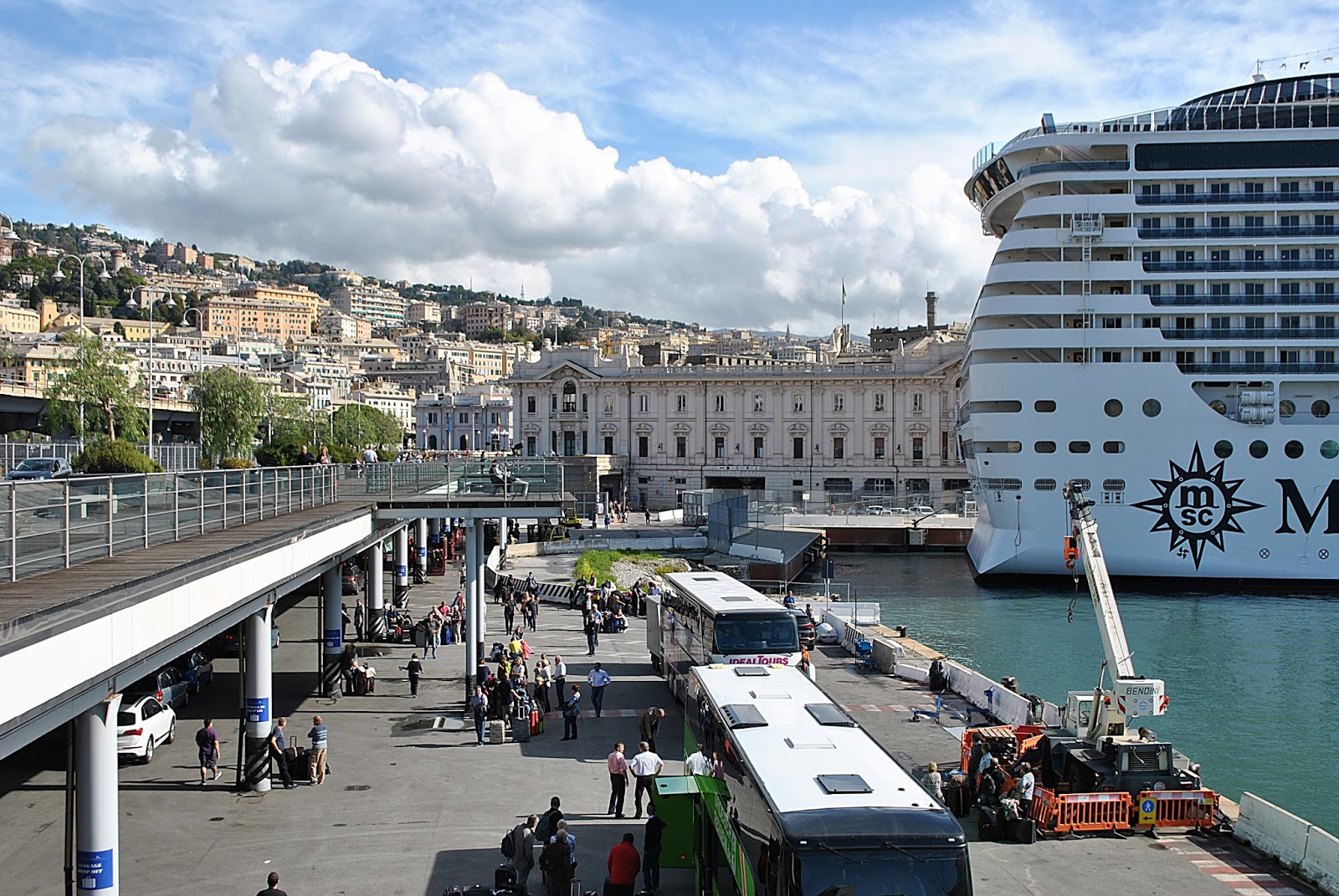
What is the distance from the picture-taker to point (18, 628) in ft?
27.3

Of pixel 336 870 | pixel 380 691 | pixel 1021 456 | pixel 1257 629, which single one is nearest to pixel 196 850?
pixel 336 870

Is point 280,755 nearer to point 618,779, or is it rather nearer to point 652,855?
point 618,779

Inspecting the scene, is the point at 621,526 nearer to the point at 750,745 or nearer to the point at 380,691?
the point at 380,691

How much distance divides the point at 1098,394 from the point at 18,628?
43.6m

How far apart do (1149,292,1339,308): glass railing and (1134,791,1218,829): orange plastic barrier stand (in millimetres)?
35364

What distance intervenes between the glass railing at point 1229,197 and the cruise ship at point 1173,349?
74mm

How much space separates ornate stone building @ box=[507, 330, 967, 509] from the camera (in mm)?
88875

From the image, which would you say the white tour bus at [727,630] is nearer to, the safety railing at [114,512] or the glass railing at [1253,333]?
the safety railing at [114,512]

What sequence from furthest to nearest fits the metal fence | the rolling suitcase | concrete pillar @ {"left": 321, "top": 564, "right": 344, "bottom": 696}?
the metal fence, concrete pillar @ {"left": 321, "top": 564, "right": 344, "bottom": 696}, the rolling suitcase

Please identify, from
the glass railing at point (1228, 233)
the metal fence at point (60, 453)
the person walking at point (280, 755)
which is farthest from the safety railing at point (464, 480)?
the glass railing at point (1228, 233)

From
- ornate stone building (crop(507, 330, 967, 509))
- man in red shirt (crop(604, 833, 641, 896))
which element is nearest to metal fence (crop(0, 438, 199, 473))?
man in red shirt (crop(604, 833, 641, 896))

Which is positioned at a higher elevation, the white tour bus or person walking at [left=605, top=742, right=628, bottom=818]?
the white tour bus

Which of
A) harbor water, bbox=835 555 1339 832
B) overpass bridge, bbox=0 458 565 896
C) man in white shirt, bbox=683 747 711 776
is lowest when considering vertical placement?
harbor water, bbox=835 555 1339 832

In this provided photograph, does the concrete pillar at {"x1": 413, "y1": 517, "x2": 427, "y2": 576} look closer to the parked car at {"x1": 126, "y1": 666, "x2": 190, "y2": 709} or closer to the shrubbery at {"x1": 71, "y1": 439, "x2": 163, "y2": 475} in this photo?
the shrubbery at {"x1": 71, "y1": 439, "x2": 163, "y2": 475}
